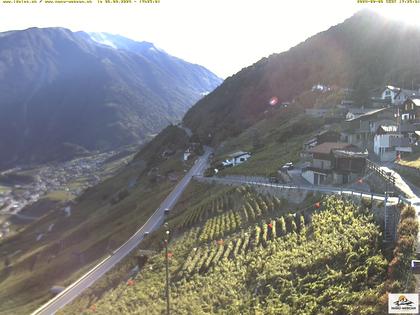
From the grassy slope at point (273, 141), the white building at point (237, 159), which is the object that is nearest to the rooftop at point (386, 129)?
the grassy slope at point (273, 141)

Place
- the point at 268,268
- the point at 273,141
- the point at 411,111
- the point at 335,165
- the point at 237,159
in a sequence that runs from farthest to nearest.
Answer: the point at 273,141, the point at 237,159, the point at 411,111, the point at 335,165, the point at 268,268

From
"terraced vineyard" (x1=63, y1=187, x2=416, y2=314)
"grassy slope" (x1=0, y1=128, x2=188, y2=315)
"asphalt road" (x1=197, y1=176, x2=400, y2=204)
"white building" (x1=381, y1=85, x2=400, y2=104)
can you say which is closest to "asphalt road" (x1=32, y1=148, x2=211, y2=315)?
"terraced vineyard" (x1=63, y1=187, x2=416, y2=314)

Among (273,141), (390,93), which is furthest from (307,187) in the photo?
(390,93)

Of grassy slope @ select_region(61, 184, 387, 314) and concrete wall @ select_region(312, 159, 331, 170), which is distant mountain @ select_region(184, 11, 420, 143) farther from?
grassy slope @ select_region(61, 184, 387, 314)

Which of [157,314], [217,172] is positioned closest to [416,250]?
[157,314]

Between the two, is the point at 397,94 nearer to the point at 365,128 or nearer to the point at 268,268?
the point at 365,128

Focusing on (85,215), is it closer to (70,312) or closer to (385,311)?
(70,312)

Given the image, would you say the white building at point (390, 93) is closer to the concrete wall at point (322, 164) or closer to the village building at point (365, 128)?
the village building at point (365, 128)
